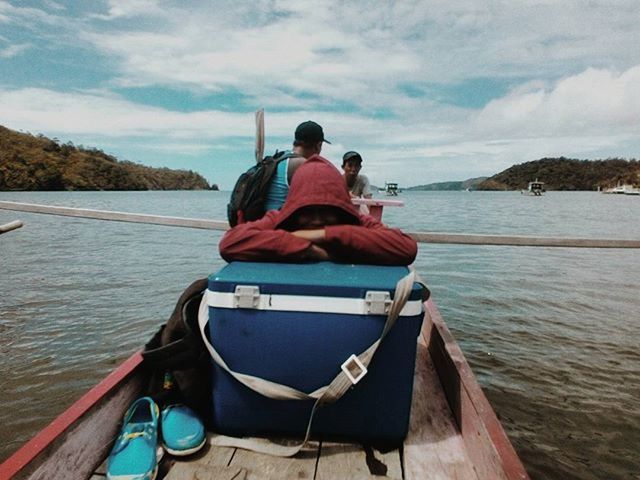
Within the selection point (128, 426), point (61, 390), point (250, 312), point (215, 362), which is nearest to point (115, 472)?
point (128, 426)

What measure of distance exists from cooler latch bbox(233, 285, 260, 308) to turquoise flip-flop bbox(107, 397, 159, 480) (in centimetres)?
80

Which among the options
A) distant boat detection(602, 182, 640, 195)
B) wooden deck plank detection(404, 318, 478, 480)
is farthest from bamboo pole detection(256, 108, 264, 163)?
distant boat detection(602, 182, 640, 195)

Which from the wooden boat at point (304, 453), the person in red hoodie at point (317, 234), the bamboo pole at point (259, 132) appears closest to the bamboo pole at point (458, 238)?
the bamboo pole at point (259, 132)

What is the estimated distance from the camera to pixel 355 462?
1968 mm

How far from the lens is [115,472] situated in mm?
1775

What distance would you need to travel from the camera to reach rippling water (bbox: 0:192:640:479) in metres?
4.23

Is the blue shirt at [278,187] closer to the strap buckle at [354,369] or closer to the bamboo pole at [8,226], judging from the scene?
the strap buckle at [354,369]

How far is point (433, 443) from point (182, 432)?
1.25m

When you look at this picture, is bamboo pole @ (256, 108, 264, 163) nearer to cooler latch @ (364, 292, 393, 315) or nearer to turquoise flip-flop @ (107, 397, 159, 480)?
turquoise flip-flop @ (107, 397, 159, 480)

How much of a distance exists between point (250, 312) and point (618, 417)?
4.67m

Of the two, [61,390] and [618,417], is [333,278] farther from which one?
[61,390]

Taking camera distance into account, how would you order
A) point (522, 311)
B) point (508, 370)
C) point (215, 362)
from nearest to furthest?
point (215, 362), point (508, 370), point (522, 311)

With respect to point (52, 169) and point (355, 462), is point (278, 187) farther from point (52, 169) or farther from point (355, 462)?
point (52, 169)

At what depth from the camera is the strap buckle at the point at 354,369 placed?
173cm
